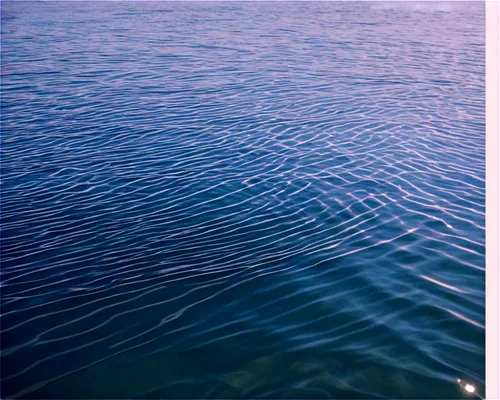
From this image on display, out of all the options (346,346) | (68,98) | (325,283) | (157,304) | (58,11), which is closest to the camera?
(346,346)

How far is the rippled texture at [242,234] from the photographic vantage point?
20.5ft

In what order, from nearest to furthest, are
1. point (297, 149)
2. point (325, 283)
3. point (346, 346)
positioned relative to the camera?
point (346, 346) < point (325, 283) < point (297, 149)

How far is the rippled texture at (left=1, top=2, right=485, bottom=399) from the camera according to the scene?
6.25 meters

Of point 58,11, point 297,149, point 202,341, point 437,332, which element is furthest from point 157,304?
point 58,11

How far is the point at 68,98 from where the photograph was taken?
707 inches

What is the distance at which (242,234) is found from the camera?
923 centimetres

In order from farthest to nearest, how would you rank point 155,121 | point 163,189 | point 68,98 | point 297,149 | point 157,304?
point 68,98
point 155,121
point 297,149
point 163,189
point 157,304

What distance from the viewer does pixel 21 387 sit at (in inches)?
234

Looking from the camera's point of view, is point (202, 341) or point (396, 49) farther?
point (396, 49)

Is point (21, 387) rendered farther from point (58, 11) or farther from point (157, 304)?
point (58, 11)

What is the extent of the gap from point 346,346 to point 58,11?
40.4 m

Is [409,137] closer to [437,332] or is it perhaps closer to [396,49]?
[437,332]

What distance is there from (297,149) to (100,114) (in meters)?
6.65
